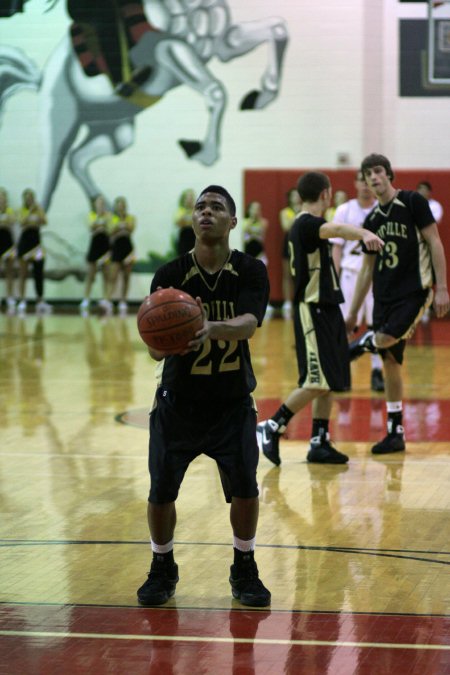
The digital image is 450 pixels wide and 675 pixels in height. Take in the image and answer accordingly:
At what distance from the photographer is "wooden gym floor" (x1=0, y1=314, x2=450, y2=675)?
4.06 meters

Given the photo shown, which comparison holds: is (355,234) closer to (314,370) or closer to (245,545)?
(314,370)

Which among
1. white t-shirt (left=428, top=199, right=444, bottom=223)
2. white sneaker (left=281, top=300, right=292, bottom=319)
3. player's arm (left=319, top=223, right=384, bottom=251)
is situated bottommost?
white sneaker (left=281, top=300, right=292, bottom=319)

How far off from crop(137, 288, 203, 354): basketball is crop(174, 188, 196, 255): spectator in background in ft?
49.9

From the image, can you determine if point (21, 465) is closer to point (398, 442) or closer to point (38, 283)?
point (398, 442)

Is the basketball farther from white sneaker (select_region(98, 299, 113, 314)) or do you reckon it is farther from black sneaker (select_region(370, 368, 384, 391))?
white sneaker (select_region(98, 299, 113, 314))

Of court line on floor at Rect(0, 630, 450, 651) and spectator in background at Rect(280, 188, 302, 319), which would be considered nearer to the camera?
court line on floor at Rect(0, 630, 450, 651)

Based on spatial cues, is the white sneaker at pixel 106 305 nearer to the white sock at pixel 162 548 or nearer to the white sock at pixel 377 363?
the white sock at pixel 377 363

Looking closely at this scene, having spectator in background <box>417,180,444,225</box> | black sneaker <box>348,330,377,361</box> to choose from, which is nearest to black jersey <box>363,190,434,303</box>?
black sneaker <box>348,330,377,361</box>

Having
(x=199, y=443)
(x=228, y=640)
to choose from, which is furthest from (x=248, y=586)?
(x=199, y=443)

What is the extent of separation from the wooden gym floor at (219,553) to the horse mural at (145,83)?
10753 mm

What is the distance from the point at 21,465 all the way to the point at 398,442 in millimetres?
2471

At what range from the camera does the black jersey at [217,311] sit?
4578mm

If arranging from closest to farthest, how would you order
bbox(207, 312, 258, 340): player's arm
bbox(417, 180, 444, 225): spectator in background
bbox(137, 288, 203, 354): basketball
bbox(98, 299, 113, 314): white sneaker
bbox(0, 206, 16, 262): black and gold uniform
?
bbox(137, 288, 203, 354): basketball < bbox(207, 312, 258, 340): player's arm < bbox(417, 180, 444, 225): spectator in background < bbox(98, 299, 113, 314): white sneaker < bbox(0, 206, 16, 262): black and gold uniform

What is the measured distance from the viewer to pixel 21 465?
7402mm
